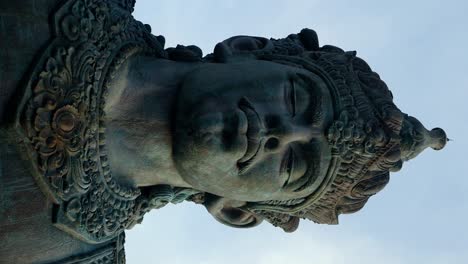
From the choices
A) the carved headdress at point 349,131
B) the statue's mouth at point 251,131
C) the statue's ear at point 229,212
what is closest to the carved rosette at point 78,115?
the statue's ear at point 229,212

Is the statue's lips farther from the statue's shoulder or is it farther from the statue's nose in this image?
the statue's shoulder

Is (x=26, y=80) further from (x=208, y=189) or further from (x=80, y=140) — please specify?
(x=208, y=189)

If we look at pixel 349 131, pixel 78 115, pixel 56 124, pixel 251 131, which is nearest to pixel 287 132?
pixel 251 131

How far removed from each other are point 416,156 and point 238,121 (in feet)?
→ 7.81

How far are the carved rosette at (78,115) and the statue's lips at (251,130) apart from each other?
1142 millimetres

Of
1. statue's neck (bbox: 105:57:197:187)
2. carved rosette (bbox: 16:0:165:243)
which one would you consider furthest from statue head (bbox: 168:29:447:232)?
carved rosette (bbox: 16:0:165:243)

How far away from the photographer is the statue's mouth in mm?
5371

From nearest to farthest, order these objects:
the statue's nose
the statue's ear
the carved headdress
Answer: the statue's nose
the carved headdress
the statue's ear

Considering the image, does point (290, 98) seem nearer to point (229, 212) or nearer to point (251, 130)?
point (251, 130)

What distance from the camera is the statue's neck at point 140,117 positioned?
545 cm

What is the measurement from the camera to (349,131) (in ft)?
19.5

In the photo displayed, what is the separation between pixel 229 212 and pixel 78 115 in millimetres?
2240

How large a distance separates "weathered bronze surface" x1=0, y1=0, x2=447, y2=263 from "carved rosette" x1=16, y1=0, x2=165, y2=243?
0.04 feet

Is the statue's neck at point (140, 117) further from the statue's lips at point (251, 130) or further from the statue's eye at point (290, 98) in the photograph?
the statue's eye at point (290, 98)
